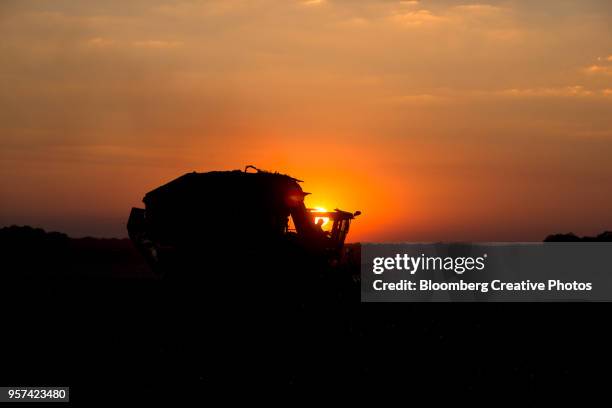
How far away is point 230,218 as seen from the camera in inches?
1179

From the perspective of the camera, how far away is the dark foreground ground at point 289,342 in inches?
650

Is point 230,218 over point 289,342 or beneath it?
over

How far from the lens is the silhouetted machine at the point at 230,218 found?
29.7 metres

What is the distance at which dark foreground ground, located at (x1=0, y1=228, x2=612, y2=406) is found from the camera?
1652cm

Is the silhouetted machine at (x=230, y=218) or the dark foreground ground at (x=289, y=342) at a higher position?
Answer: the silhouetted machine at (x=230, y=218)

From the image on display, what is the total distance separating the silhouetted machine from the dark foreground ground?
45.1 inches

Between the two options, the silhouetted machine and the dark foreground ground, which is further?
the silhouetted machine

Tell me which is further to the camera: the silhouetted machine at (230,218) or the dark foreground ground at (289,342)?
the silhouetted machine at (230,218)

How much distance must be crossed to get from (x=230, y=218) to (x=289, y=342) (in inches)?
374

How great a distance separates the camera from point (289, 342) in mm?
21094

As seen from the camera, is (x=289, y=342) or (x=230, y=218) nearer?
(x=289, y=342)

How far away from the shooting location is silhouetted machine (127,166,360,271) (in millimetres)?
29688

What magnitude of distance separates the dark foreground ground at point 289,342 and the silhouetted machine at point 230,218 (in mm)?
1146

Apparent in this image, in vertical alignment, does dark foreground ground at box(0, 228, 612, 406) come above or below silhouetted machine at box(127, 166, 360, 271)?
below
